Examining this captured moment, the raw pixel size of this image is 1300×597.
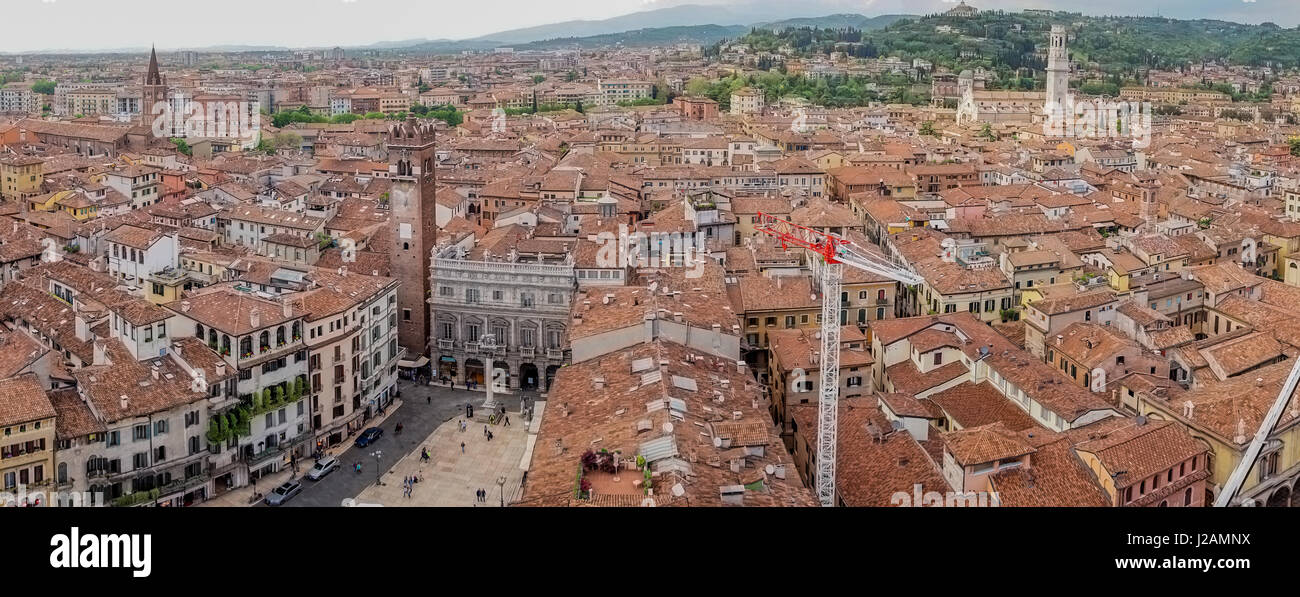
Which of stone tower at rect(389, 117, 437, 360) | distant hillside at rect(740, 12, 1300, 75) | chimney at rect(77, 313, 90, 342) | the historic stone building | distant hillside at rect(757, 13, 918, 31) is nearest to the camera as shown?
chimney at rect(77, 313, 90, 342)

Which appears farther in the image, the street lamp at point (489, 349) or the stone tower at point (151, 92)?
the stone tower at point (151, 92)

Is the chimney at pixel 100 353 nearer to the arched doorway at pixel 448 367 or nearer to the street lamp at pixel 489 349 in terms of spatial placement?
the street lamp at pixel 489 349

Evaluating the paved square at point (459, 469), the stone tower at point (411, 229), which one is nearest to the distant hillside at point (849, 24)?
the stone tower at point (411, 229)

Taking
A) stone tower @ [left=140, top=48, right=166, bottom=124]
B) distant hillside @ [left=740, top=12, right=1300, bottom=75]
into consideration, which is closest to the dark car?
stone tower @ [left=140, top=48, right=166, bottom=124]

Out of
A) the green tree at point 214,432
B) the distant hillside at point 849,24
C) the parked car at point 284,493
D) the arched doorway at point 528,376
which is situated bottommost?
the parked car at point 284,493

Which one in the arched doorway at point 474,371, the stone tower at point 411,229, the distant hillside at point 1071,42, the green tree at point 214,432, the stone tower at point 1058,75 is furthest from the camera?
the distant hillside at point 1071,42

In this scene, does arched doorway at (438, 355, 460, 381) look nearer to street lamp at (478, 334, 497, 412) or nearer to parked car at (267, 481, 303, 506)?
street lamp at (478, 334, 497, 412)
